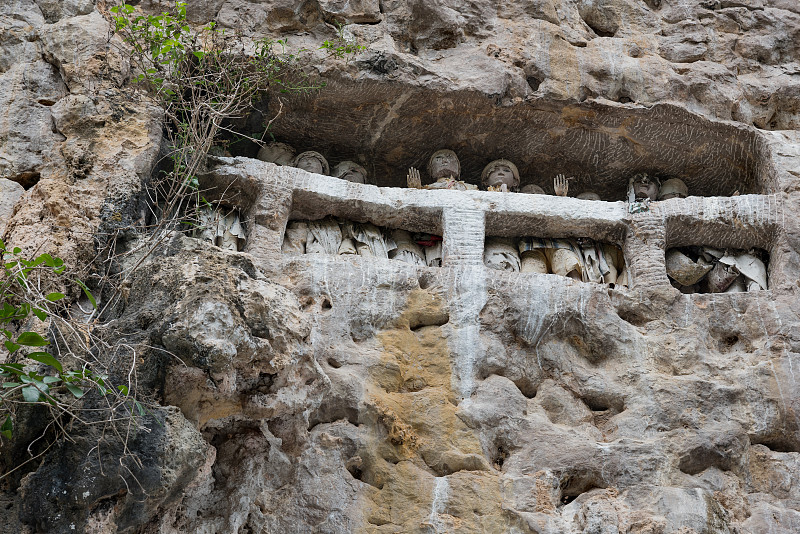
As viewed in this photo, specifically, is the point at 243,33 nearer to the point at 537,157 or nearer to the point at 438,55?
the point at 438,55

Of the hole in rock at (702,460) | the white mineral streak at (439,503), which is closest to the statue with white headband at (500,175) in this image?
the hole in rock at (702,460)

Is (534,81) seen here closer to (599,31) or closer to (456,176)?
(456,176)

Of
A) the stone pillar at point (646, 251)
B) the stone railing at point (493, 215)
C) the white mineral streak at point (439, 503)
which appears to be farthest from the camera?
the stone pillar at point (646, 251)

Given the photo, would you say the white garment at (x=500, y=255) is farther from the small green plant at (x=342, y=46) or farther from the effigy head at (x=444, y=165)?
the small green plant at (x=342, y=46)

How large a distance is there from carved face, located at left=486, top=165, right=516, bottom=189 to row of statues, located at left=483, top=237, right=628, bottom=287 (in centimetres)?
70

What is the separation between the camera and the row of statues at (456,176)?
7891 mm

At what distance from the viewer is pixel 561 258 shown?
7.51 meters

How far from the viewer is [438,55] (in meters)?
8.23

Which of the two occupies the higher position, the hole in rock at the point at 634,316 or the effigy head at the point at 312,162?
the effigy head at the point at 312,162

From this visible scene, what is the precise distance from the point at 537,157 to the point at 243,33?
2.91m

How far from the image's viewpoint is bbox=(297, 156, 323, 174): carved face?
7.87 m

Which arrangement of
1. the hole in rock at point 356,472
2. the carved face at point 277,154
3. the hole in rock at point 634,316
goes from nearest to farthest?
the hole in rock at point 356,472 → the hole in rock at point 634,316 → the carved face at point 277,154

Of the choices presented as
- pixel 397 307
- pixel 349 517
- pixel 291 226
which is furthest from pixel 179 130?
pixel 349 517

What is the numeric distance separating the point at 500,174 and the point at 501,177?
4cm
